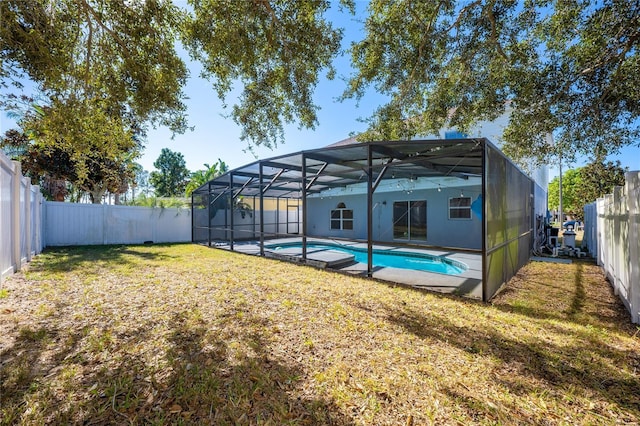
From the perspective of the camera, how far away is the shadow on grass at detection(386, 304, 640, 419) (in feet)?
8.39

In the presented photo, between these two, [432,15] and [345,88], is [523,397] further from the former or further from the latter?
[345,88]

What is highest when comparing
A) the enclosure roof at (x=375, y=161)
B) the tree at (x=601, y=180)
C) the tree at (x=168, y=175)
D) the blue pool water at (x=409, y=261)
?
the tree at (x=168, y=175)

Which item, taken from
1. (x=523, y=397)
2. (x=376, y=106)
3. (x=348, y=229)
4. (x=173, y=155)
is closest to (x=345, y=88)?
(x=376, y=106)

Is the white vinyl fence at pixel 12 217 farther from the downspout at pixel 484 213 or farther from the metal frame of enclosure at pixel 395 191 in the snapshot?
the downspout at pixel 484 213

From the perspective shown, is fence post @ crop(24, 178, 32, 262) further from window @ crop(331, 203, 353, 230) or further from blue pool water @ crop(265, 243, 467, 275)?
window @ crop(331, 203, 353, 230)

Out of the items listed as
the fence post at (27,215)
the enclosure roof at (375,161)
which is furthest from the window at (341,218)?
the fence post at (27,215)

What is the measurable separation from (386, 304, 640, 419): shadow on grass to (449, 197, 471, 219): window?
904 cm

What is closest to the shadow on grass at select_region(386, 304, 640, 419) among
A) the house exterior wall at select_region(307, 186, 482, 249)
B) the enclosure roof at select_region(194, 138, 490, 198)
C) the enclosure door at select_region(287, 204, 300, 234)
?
the enclosure roof at select_region(194, 138, 490, 198)

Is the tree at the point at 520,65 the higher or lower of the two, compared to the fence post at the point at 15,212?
higher

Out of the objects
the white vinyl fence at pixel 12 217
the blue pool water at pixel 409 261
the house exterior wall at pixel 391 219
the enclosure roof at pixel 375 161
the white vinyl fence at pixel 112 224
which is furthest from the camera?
the white vinyl fence at pixel 112 224

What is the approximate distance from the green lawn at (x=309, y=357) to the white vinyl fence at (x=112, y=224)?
28.7 feet

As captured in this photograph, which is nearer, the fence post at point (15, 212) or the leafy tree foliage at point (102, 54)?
the leafy tree foliage at point (102, 54)

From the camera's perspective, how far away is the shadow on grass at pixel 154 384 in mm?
2197

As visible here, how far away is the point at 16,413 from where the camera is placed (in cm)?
216
